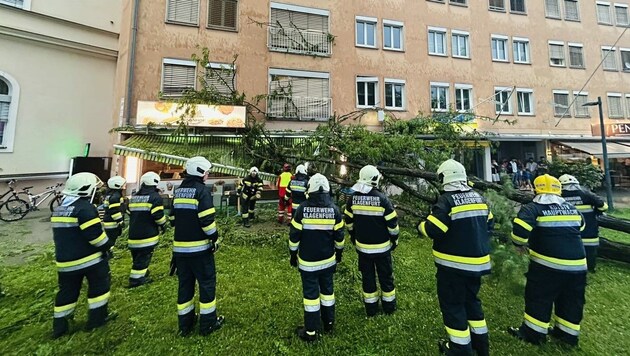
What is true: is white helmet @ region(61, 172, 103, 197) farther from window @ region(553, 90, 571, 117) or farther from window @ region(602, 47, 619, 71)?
window @ region(602, 47, 619, 71)

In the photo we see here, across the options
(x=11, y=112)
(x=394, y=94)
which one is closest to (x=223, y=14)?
(x=394, y=94)

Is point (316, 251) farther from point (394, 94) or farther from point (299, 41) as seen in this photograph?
point (394, 94)

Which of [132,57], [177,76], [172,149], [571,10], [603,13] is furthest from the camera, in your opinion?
[603,13]

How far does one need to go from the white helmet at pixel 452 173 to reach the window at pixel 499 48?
1684 cm

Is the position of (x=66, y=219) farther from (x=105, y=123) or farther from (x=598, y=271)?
(x=105, y=123)

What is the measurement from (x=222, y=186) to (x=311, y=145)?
426 cm

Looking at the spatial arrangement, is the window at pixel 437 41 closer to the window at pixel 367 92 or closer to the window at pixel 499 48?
the window at pixel 499 48

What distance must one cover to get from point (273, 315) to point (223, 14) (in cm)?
1313

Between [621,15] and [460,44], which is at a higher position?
[621,15]

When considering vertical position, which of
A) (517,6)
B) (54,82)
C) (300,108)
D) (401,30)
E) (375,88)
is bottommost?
(300,108)

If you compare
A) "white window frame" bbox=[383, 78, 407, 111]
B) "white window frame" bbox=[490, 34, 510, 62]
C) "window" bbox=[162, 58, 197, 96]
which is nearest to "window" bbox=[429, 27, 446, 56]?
"white window frame" bbox=[383, 78, 407, 111]

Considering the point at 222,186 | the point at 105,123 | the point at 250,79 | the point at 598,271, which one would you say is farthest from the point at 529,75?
the point at 105,123

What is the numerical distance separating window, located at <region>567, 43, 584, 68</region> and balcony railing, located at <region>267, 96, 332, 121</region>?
15883mm

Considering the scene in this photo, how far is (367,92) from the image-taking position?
13969 millimetres
